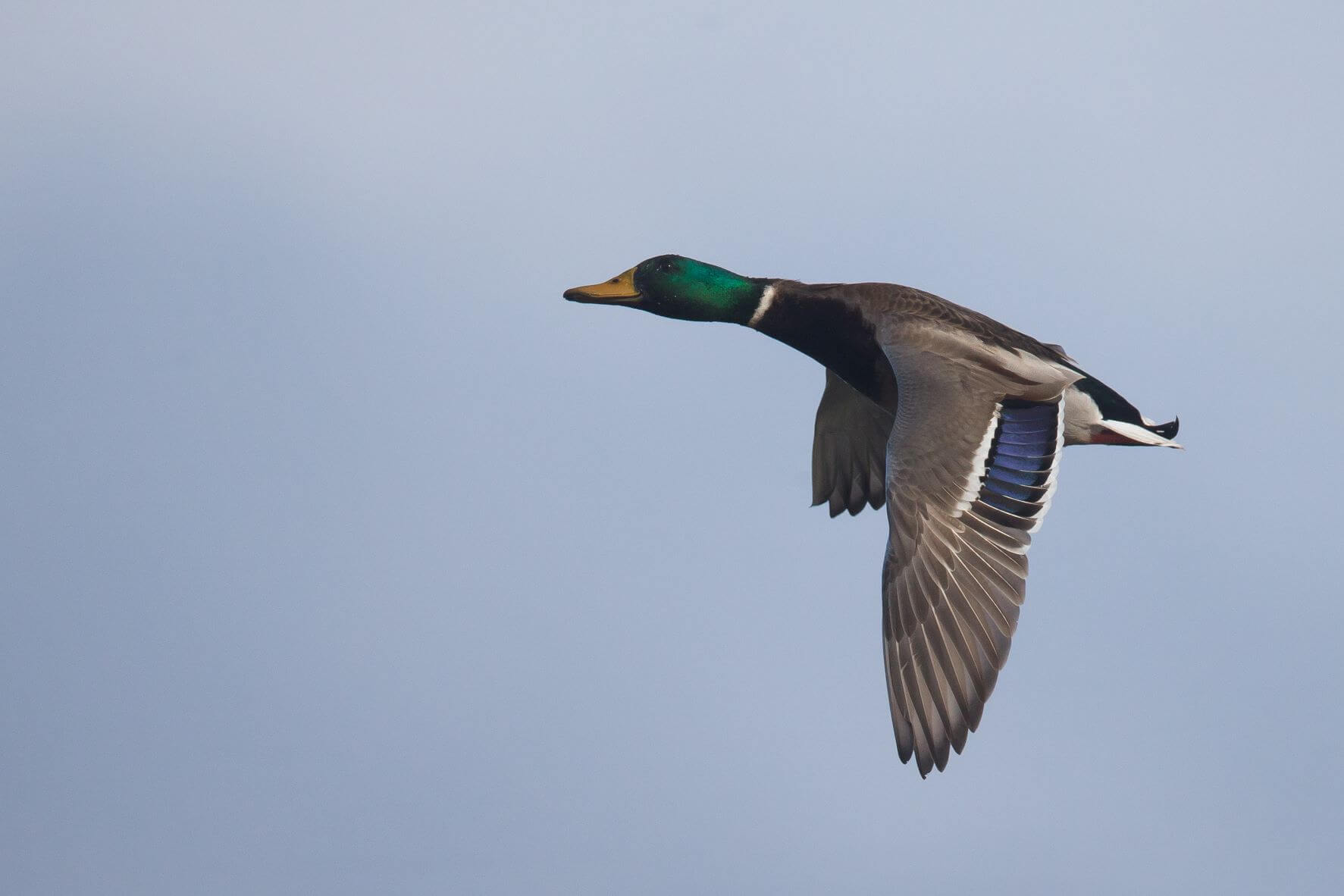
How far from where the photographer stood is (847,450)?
39.8ft

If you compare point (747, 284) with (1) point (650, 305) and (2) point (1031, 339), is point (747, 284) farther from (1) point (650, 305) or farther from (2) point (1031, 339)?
(2) point (1031, 339)

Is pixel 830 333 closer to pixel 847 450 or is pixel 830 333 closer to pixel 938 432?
pixel 847 450

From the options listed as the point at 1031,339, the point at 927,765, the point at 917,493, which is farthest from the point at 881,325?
the point at 927,765

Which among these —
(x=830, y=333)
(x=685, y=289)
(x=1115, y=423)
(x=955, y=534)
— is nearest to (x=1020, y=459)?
(x=955, y=534)

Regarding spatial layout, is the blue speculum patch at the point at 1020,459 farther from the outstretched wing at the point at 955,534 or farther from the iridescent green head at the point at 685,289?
the iridescent green head at the point at 685,289

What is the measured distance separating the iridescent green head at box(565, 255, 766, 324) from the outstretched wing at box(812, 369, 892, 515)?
89 centimetres

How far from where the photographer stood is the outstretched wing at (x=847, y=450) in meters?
11.9

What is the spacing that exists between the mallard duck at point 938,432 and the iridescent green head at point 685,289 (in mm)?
10

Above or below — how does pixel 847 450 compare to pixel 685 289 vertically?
below

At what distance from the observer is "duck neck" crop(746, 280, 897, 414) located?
10.6m

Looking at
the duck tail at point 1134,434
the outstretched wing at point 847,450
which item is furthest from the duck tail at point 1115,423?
the outstretched wing at point 847,450

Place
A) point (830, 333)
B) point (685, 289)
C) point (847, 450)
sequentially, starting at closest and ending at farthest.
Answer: point (830, 333) < point (685, 289) < point (847, 450)

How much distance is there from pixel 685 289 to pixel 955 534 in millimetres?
3241

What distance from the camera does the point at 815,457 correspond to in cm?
1224
